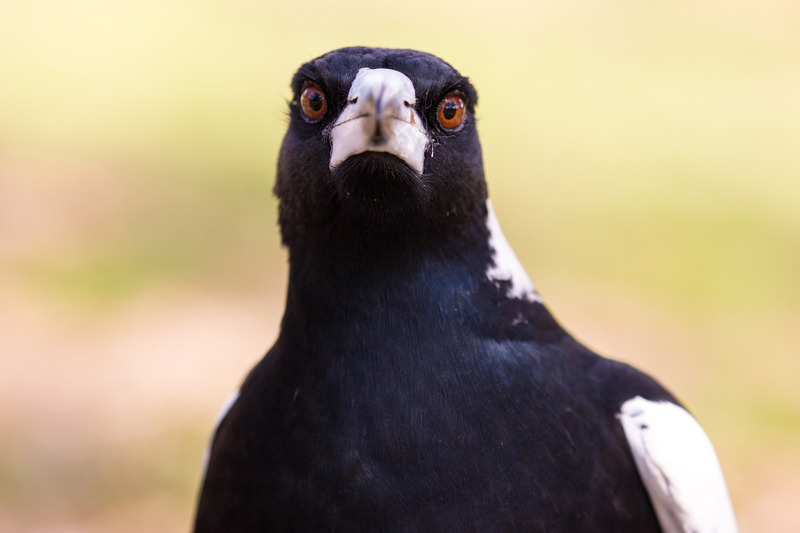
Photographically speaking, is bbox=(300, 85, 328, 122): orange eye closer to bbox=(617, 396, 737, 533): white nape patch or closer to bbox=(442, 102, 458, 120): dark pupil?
bbox=(442, 102, 458, 120): dark pupil

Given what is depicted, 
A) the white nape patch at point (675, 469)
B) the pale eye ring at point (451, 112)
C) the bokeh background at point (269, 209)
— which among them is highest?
the bokeh background at point (269, 209)

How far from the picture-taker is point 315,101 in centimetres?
233

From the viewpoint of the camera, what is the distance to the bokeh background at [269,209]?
5.02m

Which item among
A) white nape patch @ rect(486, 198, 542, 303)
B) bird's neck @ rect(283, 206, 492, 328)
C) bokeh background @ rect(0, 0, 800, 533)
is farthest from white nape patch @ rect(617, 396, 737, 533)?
bokeh background @ rect(0, 0, 800, 533)

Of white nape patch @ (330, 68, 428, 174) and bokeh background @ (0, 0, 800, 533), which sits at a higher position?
bokeh background @ (0, 0, 800, 533)

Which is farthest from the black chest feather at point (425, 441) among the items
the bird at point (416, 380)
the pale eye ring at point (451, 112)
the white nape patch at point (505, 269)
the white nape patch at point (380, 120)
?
the pale eye ring at point (451, 112)

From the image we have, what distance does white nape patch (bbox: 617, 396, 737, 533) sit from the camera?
2.29m

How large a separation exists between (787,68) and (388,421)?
11.0m

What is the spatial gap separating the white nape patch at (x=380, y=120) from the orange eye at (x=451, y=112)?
15cm

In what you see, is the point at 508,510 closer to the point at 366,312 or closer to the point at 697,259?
the point at 366,312

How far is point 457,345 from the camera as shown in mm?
2221

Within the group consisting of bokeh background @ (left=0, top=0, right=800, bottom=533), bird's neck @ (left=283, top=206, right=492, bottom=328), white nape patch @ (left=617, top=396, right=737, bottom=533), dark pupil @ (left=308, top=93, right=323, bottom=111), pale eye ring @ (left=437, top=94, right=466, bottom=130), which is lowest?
white nape patch @ (left=617, top=396, right=737, bottom=533)

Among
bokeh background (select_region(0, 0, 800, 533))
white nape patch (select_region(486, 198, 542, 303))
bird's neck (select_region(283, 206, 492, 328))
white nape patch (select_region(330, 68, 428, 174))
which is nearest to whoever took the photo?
white nape patch (select_region(330, 68, 428, 174))

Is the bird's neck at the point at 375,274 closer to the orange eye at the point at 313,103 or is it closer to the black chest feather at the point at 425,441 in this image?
the black chest feather at the point at 425,441
